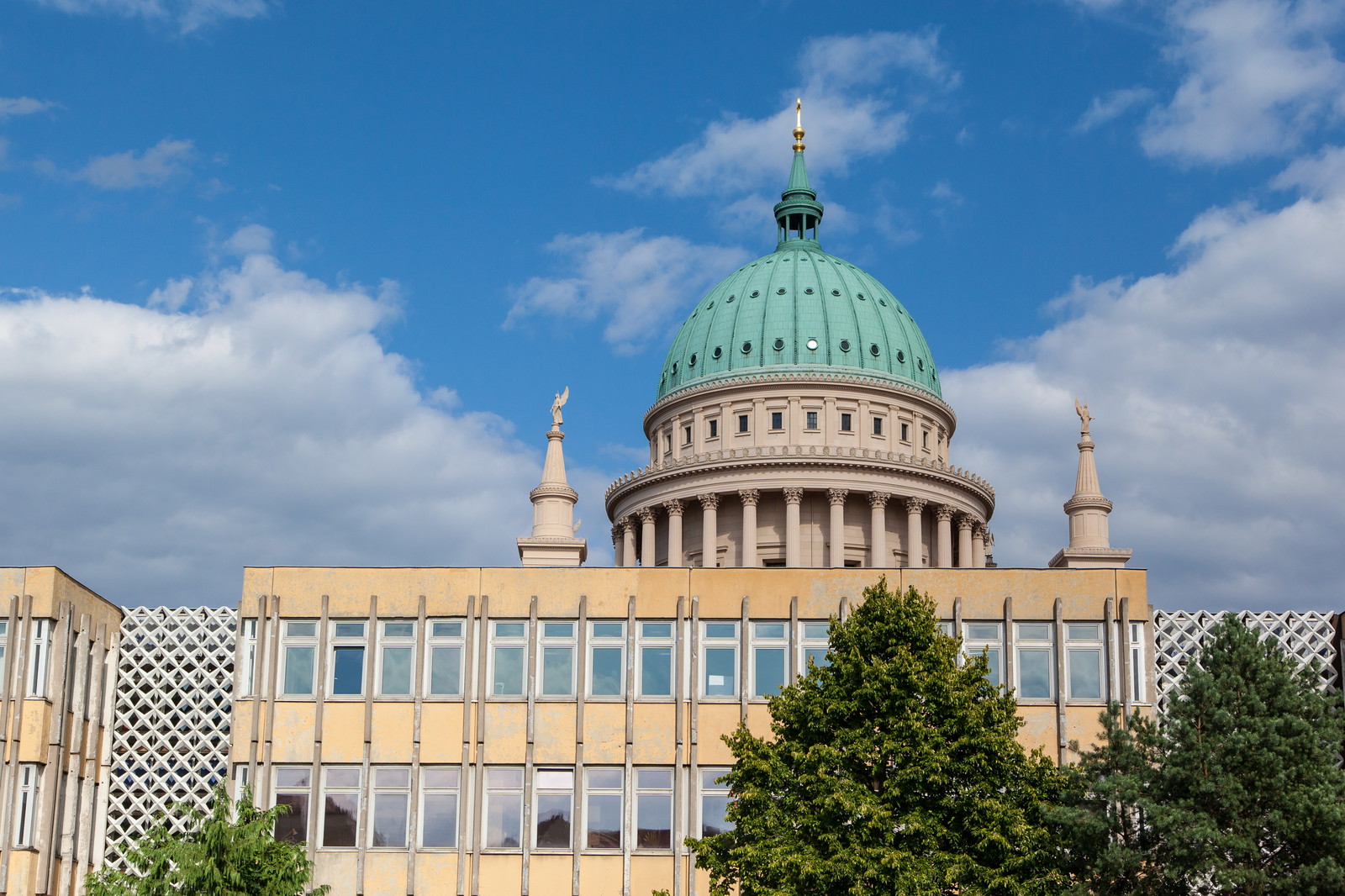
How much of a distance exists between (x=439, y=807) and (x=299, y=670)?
5881 millimetres

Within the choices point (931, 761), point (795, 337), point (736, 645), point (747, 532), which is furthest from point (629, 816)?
point (795, 337)

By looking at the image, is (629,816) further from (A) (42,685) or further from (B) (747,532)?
(B) (747,532)

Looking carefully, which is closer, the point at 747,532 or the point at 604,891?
the point at 604,891

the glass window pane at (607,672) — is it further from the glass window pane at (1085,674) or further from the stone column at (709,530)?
the stone column at (709,530)

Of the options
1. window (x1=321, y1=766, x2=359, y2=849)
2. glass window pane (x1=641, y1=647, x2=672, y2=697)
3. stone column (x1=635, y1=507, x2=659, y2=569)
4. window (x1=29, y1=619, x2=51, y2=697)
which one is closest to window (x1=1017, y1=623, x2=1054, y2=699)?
glass window pane (x1=641, y1=647, x2=672, y2=697)

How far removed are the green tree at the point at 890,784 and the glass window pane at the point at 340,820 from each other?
45.1 ft

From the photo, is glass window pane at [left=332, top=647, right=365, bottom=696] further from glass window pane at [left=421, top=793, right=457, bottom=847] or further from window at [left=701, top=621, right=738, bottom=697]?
window at [left=701, top=621, right=738, bottom=697]

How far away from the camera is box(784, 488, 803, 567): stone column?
103m

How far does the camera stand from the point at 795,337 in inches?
4510

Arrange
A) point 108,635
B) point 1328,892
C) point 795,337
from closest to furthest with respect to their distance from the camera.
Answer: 1. point 1328,892
2. point 108,635
3. point 795,337

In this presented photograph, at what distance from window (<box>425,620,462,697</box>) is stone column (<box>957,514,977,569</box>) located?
57668 millimetres

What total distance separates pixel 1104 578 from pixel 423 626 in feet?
65.4

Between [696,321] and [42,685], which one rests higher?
[696,321]

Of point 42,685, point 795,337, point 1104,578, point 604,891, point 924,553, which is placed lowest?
point 604,891
